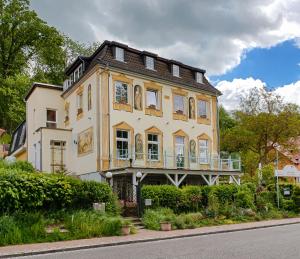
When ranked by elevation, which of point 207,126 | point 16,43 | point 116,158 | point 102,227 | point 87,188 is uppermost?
point 16,43

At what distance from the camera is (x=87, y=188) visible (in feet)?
60.7

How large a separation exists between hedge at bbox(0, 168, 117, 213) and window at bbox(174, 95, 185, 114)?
40.7ft

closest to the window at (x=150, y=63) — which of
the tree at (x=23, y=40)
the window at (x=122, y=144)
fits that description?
the window at (x=122, y=144)

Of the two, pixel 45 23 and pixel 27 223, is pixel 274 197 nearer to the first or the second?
pixel 27 223

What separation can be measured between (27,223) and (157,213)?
6.73 metres

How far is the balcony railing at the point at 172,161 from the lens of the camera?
26.8 metres

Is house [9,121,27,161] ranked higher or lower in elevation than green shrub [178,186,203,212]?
higher

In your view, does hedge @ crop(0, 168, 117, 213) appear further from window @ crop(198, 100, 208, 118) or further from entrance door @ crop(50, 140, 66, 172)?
window @ crop(198, 100, 208, 118)

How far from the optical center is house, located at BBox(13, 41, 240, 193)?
2686 centimetres

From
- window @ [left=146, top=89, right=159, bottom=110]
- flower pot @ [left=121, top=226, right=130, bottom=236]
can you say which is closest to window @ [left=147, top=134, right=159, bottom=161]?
window @ [left=146, top=89, right=159, bottom=110]

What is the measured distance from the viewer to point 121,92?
90.8 ft

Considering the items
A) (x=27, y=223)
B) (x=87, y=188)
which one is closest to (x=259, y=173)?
(x=87, y=188)

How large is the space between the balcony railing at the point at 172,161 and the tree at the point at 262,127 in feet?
30.4

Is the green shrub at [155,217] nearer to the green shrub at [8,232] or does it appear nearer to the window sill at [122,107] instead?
the green shrub at [8,232]
